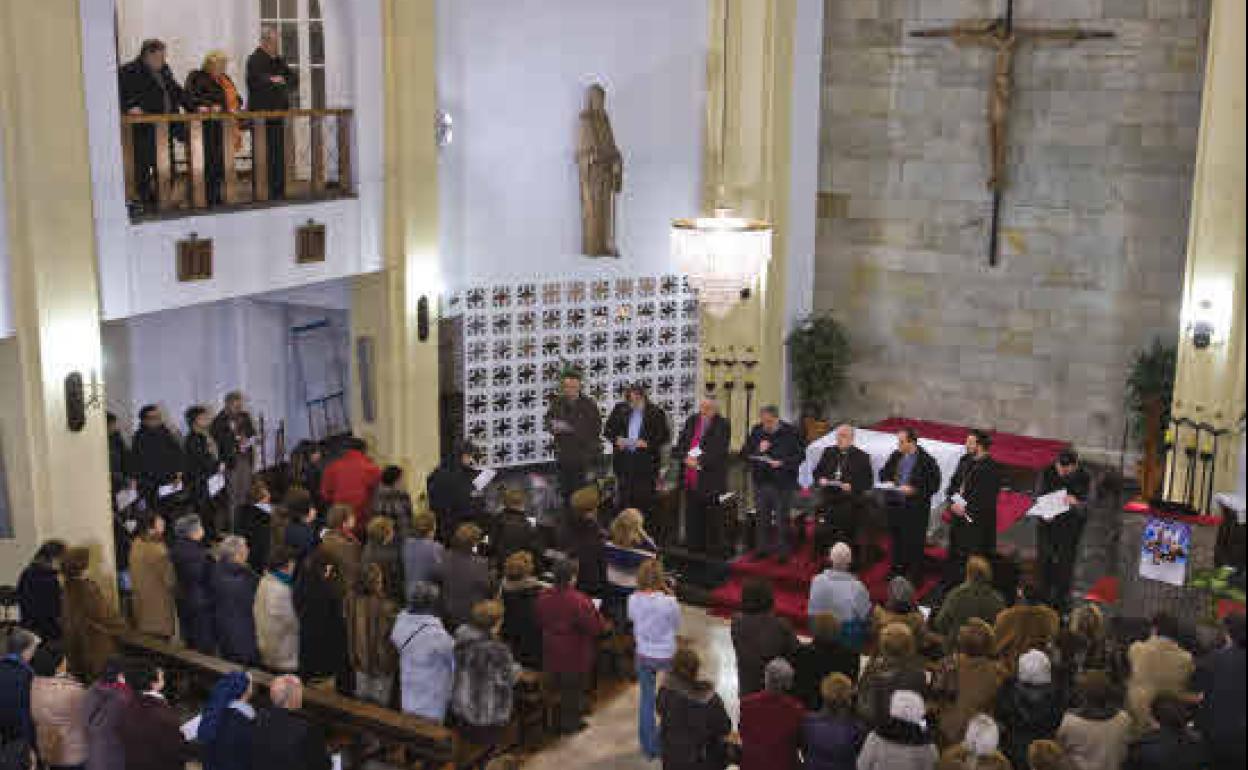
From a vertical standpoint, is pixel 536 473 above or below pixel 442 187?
below

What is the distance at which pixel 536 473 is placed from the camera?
653 inches

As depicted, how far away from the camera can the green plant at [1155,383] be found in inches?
598

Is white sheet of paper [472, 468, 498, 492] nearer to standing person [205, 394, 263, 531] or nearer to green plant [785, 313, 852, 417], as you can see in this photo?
standing person [205, 394, 263, 531]

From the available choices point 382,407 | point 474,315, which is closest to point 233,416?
point 382,407

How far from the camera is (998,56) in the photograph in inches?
640

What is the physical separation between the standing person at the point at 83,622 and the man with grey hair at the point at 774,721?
15.2ft

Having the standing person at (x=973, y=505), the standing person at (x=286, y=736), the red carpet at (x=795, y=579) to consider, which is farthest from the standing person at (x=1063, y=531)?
the standing person at (x=286, y=736)

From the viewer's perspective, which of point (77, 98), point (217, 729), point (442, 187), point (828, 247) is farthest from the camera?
point (828, 247)

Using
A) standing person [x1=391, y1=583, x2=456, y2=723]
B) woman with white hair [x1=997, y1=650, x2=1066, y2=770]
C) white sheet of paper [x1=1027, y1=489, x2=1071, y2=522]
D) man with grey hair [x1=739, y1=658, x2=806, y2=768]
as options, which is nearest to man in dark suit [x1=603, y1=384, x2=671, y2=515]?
white sheet of paper [x1=1027, y1=489, x2=1071, y2=522]

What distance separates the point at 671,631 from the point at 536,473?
23.9ft

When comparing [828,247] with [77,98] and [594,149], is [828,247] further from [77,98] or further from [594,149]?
[77,98]

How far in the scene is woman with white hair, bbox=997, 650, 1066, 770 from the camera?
7.95m

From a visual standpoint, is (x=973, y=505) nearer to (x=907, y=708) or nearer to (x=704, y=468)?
(x=704, y=468)

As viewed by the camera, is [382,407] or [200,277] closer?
[200,277]
